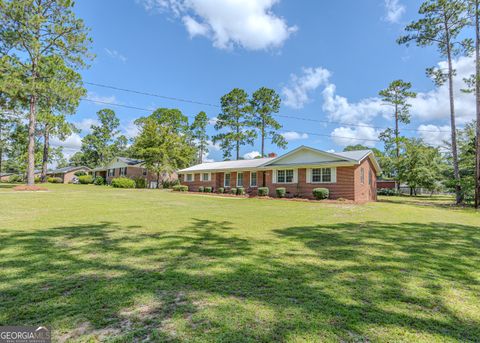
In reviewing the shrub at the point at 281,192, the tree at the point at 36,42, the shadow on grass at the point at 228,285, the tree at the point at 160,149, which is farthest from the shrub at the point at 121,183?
the shadow on grass at the point at 228,285

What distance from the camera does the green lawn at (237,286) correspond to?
2.30 meters

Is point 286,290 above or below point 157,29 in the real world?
below

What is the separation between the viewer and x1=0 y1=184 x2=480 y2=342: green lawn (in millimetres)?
2299

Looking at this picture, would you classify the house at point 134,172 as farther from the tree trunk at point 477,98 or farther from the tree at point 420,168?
the tree trunk at point 477,98

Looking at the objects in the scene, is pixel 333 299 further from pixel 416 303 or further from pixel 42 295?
pixel 42 295

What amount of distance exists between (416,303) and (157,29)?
2147 centimetres

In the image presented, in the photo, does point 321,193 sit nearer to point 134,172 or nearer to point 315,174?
point 315,174

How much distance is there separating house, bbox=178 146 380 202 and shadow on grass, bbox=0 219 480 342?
11.6 m

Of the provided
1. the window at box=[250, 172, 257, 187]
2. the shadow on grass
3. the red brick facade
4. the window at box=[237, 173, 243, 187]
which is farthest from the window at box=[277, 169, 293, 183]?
the shadow on grass

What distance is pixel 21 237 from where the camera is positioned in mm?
5328

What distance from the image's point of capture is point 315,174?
18812 mm

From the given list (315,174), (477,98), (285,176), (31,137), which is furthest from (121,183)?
(477,98)

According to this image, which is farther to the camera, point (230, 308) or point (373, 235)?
point (373, 235)

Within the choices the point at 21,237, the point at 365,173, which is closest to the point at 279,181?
the point at 365,173
